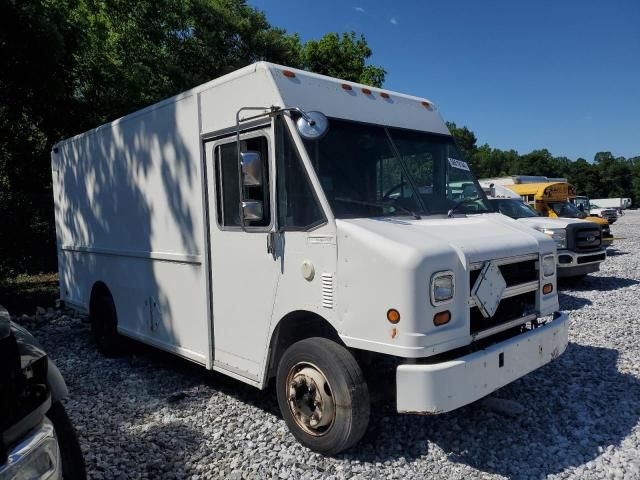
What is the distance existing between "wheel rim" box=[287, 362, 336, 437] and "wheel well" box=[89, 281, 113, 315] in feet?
12.5

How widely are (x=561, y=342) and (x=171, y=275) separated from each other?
382 cm

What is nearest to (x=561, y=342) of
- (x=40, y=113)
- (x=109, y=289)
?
(x=109, y=289)

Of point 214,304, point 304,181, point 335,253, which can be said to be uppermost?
point 304,181

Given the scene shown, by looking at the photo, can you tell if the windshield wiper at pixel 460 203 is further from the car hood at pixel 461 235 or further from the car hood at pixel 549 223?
the car hood at pixel 549 223

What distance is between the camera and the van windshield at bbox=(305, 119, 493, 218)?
396 cm

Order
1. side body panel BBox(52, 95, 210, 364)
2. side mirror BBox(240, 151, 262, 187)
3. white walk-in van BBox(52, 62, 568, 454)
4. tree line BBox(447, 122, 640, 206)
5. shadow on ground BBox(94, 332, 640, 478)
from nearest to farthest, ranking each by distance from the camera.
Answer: white walk-in van BBox(52, 62, 568, 454)
shadow on ground BBox(94, 332, 640, 478)
side mirror BBox(240, 151, 262, 187)
side body panel BBox(52, 95, 210, 364)
tree line BBox(447, 122, 640, 206)

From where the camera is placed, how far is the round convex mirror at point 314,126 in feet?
12.2

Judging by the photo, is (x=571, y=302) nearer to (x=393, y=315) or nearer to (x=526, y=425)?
(x=526, y=425)

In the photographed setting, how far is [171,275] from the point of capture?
17.5 feet

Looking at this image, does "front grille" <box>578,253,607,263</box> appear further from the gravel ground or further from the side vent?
the side vent

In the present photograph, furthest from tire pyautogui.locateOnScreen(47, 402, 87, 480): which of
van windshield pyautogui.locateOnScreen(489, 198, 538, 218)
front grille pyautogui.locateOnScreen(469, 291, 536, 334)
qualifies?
van windshield pyautogui.locateOnScreen(489, 198, 538, 218)

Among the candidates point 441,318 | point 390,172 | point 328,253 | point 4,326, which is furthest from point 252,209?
point 4,326

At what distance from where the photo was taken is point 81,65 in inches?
476

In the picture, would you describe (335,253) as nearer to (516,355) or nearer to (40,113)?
(516,355)
